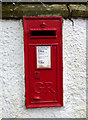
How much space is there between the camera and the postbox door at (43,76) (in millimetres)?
1957

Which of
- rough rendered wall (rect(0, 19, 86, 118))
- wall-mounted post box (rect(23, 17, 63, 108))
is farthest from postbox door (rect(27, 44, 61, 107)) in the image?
rough rendered wall (rect(0, 19, 86, 118))

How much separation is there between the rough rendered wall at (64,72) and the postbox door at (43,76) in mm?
122

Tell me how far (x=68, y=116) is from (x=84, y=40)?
0.97 m

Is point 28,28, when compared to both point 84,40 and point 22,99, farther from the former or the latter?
point 22,99

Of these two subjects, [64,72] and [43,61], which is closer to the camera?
[43,61]

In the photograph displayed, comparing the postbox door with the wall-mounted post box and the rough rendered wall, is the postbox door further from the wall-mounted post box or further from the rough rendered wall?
the rough rendered wall

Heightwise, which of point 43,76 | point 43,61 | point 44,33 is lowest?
point 43,76

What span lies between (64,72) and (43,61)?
12.2 inches

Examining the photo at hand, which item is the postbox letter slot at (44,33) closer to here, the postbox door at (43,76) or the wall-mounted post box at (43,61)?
the wall-mounted post box at (43,61)

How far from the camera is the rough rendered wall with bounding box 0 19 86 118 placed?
202 centimetres

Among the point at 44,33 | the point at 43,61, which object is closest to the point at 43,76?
the point at 43,61

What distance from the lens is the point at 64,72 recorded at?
2082mm

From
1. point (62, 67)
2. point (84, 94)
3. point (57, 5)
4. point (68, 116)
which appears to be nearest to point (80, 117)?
point (68, 116)

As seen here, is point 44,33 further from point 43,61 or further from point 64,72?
point 64,72
